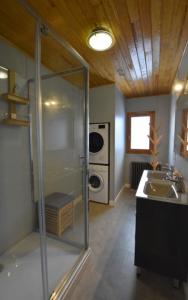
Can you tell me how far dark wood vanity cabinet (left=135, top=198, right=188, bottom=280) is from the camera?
1.46 m

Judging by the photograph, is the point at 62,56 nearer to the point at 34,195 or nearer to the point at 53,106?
the point at 53,106

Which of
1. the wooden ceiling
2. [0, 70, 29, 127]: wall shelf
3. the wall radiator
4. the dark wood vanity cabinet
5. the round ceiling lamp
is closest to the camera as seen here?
the wooden ceiling

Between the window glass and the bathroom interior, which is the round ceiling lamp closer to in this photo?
the bathroom interior

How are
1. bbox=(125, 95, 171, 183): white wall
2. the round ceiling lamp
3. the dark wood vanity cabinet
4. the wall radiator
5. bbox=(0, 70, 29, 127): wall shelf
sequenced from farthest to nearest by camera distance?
the wall radiator, bbox=(125, 95, 171, 183): white wall, bbox=(0, 70, 29, 127): wall shelf, the round ceiling lamp, the dark wood vanity cabinet

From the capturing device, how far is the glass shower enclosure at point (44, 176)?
1.50 metres

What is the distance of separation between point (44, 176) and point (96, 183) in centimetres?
178

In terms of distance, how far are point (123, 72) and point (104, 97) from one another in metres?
0.75

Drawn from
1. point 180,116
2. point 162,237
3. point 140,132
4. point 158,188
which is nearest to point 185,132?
point 180,116

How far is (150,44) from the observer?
1904mm

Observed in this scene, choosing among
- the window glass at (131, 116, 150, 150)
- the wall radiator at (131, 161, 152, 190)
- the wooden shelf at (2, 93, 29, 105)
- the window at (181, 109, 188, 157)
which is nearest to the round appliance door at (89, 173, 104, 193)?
the wall radiator at (131, 161, 152, 190)

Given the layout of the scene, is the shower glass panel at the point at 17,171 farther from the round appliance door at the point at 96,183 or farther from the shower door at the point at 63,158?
the round appliance door at the point at 96,183

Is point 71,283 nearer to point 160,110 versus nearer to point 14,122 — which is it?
point 14,122

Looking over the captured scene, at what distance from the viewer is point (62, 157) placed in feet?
8.49

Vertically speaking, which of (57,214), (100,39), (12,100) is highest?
(100,39)
